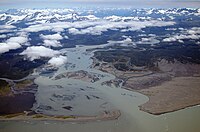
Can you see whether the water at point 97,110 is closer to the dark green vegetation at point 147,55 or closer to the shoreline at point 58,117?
the shoreline at point 58,117

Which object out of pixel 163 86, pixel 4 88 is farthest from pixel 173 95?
pixel 4 88

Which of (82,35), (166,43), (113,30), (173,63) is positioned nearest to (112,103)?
(173,63)

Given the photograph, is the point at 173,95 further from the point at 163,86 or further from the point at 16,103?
the point at 16,103

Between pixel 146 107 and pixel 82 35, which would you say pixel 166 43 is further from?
pixel 146 107

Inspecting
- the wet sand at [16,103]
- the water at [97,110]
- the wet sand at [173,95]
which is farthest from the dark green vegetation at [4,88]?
the wet sand at [173,95]

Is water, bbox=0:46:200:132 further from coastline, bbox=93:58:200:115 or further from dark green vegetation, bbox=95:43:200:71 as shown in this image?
dark green vegetation, bbox=95:43:200:71

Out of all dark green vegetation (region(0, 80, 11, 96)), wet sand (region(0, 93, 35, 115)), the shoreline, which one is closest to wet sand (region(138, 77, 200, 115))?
the shoreline
